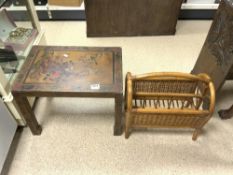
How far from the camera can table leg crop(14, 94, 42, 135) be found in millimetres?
1098

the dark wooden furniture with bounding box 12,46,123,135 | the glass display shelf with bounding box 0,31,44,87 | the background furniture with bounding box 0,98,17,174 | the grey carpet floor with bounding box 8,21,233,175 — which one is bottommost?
Answer: the grey carpet floor with bounding box 8,21,233,175

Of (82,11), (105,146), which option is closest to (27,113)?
(105,146)

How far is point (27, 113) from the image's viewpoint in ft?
3.90

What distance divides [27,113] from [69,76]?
0.35 m

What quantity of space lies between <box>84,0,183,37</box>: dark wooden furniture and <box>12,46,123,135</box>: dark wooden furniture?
35.5 inches

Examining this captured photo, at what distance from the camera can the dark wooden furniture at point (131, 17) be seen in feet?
6.63

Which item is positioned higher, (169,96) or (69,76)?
(69,76)

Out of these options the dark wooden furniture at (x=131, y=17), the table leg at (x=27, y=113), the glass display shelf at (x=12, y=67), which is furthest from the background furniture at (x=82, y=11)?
the table leg at (x=27, y=113)

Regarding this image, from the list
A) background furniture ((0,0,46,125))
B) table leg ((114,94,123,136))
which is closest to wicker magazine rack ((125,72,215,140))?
table leg ((114,94,123,136))

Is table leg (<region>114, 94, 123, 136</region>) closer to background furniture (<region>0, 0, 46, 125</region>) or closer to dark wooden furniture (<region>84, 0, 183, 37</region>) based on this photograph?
background furniture (<region>0, 0, 46, 125</region>)

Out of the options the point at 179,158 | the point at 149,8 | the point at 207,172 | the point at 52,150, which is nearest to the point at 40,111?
the point at 52,150

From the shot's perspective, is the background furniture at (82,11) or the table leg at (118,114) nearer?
the table leg at (118,114)

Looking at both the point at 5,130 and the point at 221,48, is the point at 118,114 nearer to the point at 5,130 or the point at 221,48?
the point at 5,130

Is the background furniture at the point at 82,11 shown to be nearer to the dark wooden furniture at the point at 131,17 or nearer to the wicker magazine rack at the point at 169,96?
the dark wooden furniture at the point at 131,17
